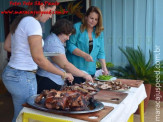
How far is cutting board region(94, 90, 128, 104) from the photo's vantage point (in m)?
1.59

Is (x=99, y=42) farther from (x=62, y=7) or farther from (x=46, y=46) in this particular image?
(x=62, y=7)

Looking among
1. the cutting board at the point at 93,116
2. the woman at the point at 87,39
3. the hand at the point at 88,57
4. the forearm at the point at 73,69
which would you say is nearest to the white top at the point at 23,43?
the forearm at the point at 73,69

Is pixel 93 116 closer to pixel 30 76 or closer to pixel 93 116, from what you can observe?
pixel 93 116

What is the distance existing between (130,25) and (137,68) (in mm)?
950

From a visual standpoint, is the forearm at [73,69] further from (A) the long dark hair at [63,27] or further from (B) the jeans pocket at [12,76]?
(B) the jeans pocket at [12,76]

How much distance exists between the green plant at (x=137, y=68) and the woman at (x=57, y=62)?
2.08 meters

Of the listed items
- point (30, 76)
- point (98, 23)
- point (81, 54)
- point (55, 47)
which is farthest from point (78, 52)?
point (30, 76)

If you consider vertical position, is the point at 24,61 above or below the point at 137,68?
above

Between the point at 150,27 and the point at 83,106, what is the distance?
3245 mm

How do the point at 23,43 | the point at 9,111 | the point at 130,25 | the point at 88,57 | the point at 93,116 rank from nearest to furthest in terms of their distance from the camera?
the point at 93,116
the point at 23,43
the point at 88,57
the point at 9,111
the point at 130,25

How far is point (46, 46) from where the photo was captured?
1.99 m

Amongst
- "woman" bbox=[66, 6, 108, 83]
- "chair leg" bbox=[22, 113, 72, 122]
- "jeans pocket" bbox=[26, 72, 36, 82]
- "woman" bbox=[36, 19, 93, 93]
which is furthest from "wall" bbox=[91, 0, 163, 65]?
"chair leg" bbox=[22, 113, 72, 122]

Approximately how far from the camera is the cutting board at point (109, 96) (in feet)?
5.21

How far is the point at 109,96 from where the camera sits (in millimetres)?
1721
